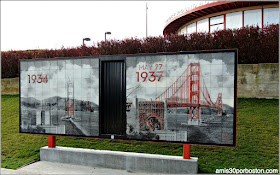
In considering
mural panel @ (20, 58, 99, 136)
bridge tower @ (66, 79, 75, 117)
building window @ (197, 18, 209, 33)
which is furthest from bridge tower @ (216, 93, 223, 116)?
building window @ (197, 18, 209, 33)

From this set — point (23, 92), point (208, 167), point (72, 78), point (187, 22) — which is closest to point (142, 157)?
point (208, 167)

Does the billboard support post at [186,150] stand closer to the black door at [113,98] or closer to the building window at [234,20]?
the black door at [113,98]

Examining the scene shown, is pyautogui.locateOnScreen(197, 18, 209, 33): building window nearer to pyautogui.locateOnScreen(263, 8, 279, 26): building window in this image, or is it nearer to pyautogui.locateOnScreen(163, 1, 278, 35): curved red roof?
pyautogui.locateOnScreen(163, 1, 278, 35): curved red roof

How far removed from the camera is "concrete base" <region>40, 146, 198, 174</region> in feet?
23.3

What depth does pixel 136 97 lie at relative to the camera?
7273mm

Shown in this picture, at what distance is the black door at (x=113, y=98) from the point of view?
24.7ft

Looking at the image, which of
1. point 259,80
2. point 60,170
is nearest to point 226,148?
point 259,80

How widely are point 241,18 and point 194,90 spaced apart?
A: 14708 mm

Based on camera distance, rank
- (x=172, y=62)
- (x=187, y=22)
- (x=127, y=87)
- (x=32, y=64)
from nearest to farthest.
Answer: (x=172, y=62)
(x=127, y=87)
(x=32, y=64)
(x=187, y=22)

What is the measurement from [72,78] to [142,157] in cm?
350

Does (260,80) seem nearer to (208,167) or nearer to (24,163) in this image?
(208,167)

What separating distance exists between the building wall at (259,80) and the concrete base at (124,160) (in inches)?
272

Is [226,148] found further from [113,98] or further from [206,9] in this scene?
[206,9]

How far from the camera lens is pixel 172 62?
690cm
